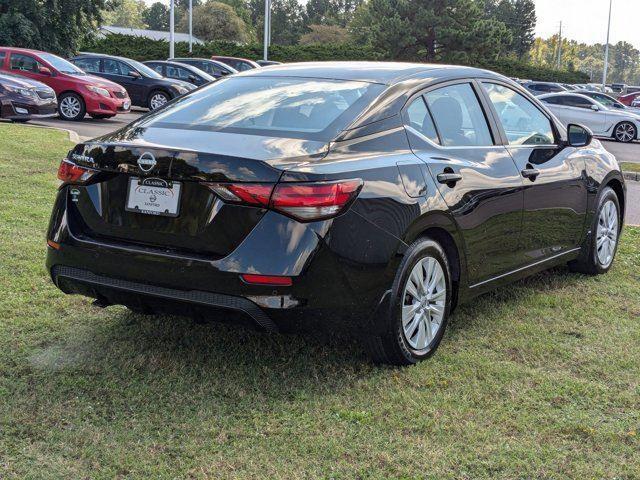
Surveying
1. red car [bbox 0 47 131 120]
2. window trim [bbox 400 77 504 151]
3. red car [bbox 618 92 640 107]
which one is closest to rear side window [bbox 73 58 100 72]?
red car [bbox 0 47 131 120]

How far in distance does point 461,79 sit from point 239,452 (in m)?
2.75

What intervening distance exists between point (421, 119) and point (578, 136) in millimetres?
1926

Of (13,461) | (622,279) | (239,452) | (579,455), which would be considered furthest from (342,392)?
(622,279)

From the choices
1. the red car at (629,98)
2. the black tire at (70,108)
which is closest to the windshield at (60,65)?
the black tire at (70,108)

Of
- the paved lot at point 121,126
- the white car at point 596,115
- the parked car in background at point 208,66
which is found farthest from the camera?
the parked car in background at point 208,66

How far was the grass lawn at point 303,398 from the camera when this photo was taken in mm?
3164

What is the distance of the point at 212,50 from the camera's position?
156 feet

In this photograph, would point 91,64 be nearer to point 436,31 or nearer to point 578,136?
point 578,136

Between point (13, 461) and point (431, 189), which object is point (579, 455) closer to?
point (431, 189)

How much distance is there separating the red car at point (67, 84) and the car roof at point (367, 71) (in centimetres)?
1398

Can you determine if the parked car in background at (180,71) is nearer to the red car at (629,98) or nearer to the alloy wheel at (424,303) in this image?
the red car at (629,98)

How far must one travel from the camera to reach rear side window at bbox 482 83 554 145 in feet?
17.0

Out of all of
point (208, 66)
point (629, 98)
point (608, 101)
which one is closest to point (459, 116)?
point (608, 101)

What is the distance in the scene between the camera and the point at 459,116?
15.7 feet
